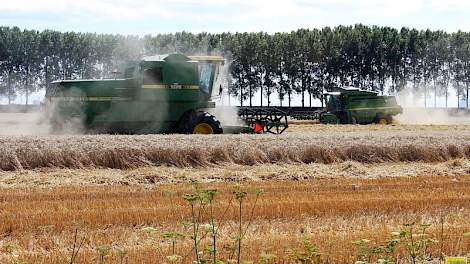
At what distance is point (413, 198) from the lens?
498 inches

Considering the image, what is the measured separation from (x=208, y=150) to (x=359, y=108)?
80.9 ft

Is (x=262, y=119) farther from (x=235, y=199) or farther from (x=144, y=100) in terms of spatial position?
(x=235, y=199)

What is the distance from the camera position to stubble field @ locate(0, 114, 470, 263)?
8273 mm

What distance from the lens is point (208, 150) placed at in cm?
1803

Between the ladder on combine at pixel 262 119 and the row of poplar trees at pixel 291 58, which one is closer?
the ladder on combine at pixel 262 119

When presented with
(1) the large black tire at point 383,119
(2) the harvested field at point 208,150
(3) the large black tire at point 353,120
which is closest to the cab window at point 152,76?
(2) the harvested field at point 208,150

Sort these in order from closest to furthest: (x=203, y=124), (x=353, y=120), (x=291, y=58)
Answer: (x=203, y=124) → (x=353, y=120) → (x=291, y=58)

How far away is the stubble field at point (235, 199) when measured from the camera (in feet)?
27.1

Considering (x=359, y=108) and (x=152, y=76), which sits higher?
(x=152, y=76)

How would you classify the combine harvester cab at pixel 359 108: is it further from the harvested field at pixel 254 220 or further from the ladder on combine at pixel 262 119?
the harvested field at pixel 254 220

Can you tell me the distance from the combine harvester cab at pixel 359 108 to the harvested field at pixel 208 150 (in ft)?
64.4

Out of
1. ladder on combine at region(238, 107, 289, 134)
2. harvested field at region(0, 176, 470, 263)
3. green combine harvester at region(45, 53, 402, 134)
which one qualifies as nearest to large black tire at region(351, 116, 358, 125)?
ladder on combine at region(238, 107, 289, 134)

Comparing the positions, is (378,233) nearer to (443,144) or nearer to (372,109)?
(443,144)

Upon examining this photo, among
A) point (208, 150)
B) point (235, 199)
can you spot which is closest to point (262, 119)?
point (208, 150)
